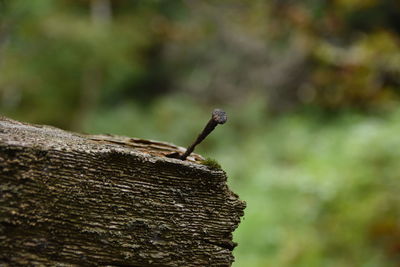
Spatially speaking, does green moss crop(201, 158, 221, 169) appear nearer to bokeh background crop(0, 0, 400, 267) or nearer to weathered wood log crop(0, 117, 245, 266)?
weathered wood log crop(0, 117, 245, 266)

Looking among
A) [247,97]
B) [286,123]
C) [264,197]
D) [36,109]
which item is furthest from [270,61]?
[36,109]

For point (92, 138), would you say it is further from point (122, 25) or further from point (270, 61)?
point (122, 25)

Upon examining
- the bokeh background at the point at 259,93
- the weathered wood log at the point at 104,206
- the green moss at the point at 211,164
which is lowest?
the weathered wood log at the point at 104,206

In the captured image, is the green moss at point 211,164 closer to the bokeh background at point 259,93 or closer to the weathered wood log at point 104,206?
the weathered wood log at point 104,206

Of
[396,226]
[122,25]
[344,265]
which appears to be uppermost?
[122,25]

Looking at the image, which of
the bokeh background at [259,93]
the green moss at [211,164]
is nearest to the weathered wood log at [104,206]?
the green moss at [211,164]

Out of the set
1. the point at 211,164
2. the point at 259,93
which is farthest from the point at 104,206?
the point at 259,93
